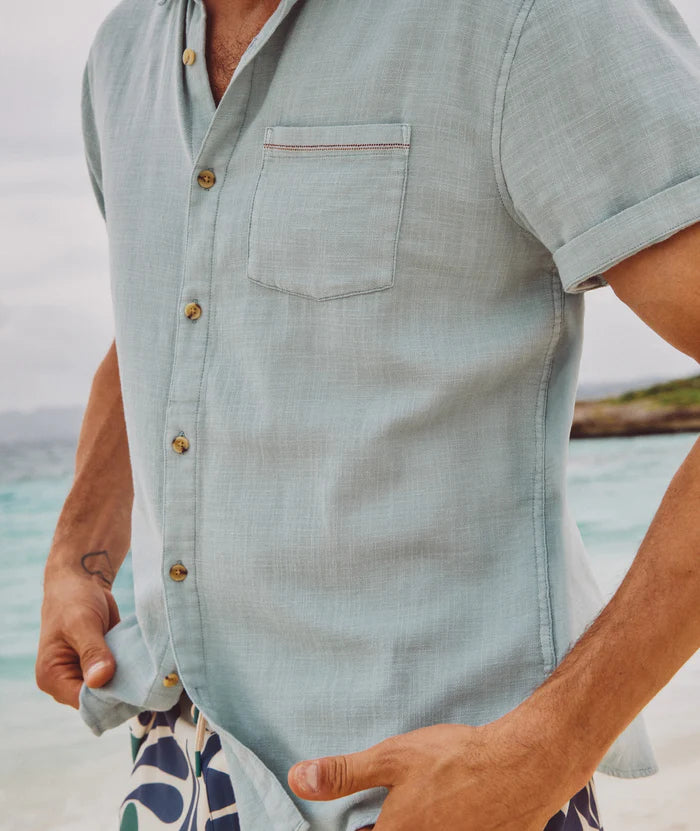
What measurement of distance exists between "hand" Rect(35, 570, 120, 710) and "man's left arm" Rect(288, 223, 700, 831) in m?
0.39

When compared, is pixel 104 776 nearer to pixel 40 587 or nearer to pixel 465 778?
pixel 40 587

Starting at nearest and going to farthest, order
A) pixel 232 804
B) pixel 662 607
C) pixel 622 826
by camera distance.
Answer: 1. pixel 662 607
2. pixel 232 804
3. pixel 622 826

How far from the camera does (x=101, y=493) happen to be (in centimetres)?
120

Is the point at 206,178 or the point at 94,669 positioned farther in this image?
the point at 94,669

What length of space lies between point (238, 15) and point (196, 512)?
53cm

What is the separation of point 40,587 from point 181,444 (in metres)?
5.57

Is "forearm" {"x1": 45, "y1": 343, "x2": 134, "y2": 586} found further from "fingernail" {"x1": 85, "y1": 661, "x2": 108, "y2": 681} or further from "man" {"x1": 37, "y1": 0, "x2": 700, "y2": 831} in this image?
"man" {"x1": 37, "y1": 0, "x2": 700, "y2": 831}

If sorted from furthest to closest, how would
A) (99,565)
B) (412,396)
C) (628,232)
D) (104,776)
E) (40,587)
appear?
(40,587) → (104,776) → (99,565) → (412,396) → (628,232)

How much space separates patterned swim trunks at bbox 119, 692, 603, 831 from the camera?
2.95 feet

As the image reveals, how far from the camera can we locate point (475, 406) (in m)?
0.83

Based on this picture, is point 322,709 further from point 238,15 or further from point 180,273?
point 238,15

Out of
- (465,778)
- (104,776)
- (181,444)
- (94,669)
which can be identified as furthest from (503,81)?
(104,776)

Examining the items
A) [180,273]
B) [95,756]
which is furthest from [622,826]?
[180,273]

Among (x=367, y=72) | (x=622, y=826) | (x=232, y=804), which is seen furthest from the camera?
(x=622, y=826)
